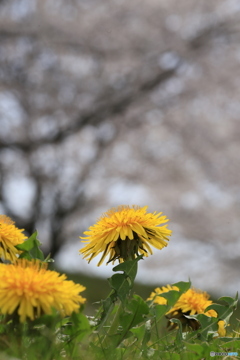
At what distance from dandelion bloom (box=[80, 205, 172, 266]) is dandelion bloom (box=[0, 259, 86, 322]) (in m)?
0.23

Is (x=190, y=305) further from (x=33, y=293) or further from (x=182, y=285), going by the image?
(x=33, y=293)

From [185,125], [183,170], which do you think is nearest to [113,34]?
[185,125]

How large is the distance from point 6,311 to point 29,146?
5.73m

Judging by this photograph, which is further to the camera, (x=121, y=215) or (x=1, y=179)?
(x=1, y=179)

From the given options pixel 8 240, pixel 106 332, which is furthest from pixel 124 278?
pixel 8 240

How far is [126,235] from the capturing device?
90cm

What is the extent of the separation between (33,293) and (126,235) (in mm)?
294

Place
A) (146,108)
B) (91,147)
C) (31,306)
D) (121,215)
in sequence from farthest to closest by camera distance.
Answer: (91,147), (146,108), (121,215), (31,306)

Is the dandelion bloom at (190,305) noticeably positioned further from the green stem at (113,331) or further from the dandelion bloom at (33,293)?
the dandelion bloom at (33,293)

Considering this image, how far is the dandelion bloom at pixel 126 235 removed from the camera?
91 cm

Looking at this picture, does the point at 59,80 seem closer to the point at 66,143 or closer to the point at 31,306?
the point at 66,143

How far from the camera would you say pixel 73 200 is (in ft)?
21.1

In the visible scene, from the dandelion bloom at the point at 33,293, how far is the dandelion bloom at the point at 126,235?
0.77 feet

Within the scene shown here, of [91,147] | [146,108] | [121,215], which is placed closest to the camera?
[121,215]
